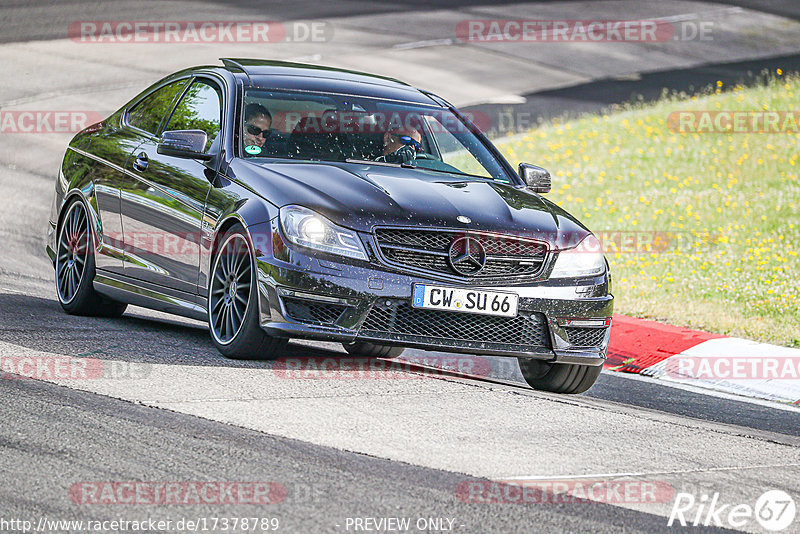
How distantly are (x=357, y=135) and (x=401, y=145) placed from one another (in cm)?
31

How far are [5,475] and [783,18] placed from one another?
31.8 meters

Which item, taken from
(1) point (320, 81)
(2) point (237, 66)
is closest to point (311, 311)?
(1) point (320, 81)

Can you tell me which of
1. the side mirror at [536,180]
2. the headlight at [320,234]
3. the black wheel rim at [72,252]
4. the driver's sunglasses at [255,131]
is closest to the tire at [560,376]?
the side mirror at [536,180]

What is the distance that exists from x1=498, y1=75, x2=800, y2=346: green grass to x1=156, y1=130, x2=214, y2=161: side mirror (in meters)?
4.19

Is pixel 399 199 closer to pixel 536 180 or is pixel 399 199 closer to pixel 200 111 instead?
pixel 536 180

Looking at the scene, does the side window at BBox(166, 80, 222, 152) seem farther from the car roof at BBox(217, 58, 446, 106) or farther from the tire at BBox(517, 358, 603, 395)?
the tire at BBox(517, 358, 603, 395)

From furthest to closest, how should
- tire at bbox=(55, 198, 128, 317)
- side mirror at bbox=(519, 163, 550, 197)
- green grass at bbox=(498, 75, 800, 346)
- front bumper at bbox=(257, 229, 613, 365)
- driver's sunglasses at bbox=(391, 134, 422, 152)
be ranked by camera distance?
green grass at bbox=(498, 75, 800, 346) < tire at bbox=(55, 198, 128, 317) < side mirror at bbox=(519, 163, 550, 197) < driver's sunglasses at bbox=(391, 134, 422, 152) < front bumper at bbox=(257, 229, 613, 365)

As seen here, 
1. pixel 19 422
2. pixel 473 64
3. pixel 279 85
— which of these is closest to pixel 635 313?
pixel 279 85

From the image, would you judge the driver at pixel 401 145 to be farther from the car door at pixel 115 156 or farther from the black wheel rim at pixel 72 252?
the black wheel rim at pixel 72 252

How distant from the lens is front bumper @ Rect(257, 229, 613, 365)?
7023mm

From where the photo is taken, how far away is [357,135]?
8273 millimetres

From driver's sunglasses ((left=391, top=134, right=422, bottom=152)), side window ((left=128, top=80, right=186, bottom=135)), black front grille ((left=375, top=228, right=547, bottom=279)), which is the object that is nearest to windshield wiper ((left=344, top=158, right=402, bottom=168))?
driver's sunglasses ((left=391, top=134, right=422, bottom=152))

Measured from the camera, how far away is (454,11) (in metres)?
32.7

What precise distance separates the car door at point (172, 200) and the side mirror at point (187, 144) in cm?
11
